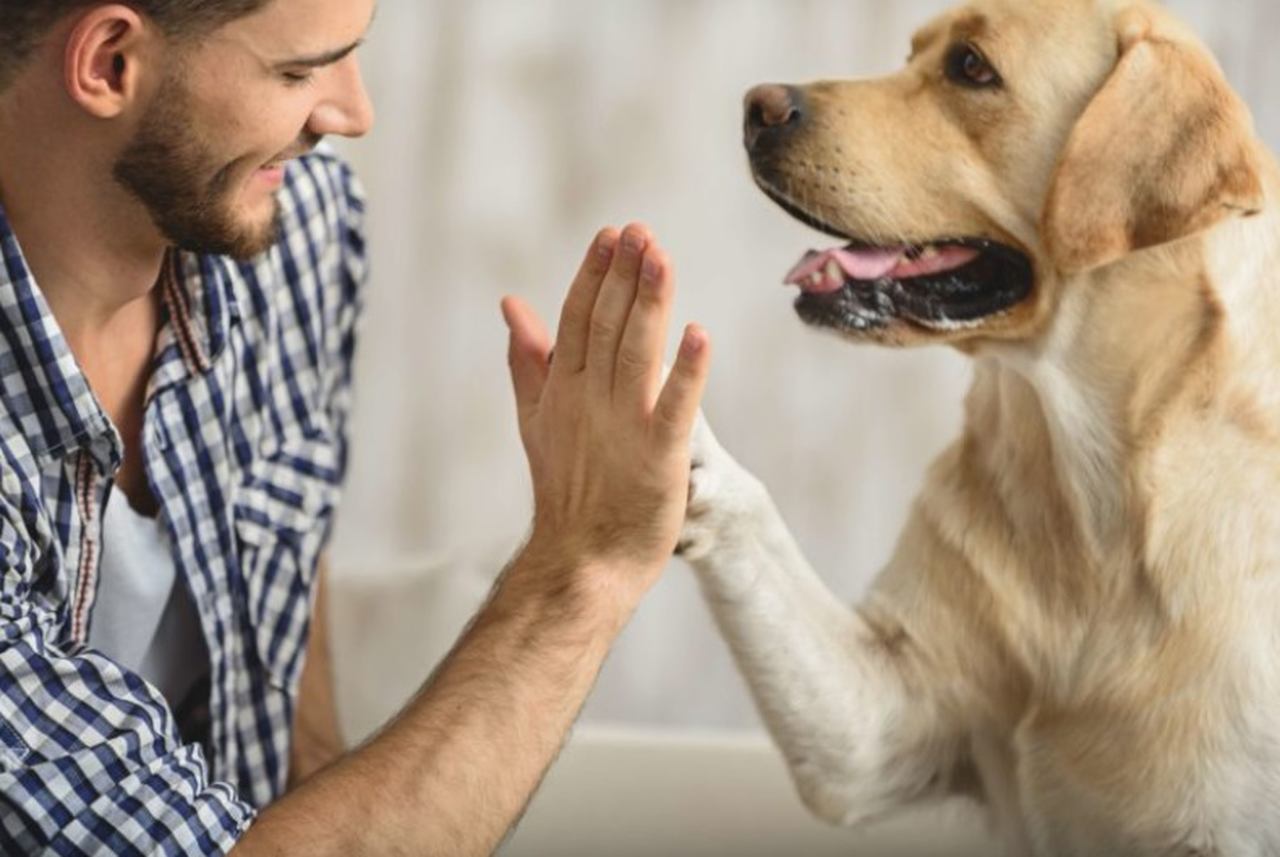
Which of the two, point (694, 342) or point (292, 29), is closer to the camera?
point (694, 342)

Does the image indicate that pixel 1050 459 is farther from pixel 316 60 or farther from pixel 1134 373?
pixel 316 60

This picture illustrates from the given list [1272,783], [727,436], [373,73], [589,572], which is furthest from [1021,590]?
[373,73]

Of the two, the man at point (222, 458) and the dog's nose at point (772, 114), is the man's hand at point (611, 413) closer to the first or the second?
the man at point (222, 458)

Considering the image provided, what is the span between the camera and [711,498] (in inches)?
57.9

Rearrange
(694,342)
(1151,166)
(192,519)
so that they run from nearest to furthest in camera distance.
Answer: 1. (694,342)
2. (1151,166)
3. (192,519)

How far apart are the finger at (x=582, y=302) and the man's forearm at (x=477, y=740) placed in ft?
0.56

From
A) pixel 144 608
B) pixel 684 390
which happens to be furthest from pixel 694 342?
pixel 144 608

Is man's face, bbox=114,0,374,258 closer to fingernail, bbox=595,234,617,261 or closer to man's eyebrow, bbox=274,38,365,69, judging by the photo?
man's eyebrow, bbox=274,38,365,69

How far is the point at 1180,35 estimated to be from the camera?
4.68 feet

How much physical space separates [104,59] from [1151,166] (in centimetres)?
86

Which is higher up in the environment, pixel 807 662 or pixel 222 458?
pixel 222 458

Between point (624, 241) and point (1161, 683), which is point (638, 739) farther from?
point (624, 241)

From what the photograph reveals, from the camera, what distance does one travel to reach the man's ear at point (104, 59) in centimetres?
142

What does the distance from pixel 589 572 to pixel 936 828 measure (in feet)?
2.33
